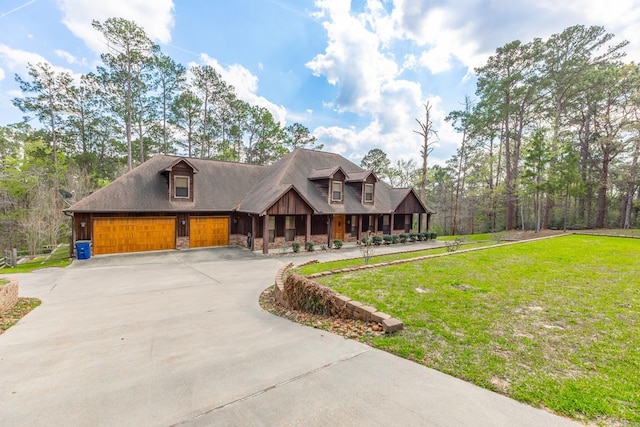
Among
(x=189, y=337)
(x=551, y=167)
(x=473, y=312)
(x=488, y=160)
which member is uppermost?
(x=488, y=160)

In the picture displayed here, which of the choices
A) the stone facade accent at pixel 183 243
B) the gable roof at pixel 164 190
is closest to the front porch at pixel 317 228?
the gable roof at pixel 164 190

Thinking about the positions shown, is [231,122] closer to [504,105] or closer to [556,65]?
[504,105]

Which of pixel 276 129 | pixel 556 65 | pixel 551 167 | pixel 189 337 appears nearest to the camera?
pixel 189 337

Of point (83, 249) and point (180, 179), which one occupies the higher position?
point (180, 179)

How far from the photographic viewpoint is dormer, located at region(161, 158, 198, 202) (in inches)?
632

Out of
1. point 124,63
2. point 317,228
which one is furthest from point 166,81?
point 317,228

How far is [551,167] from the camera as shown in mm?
21500

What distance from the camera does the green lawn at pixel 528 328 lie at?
3111mm

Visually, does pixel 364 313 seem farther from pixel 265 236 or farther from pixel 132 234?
pixel 132 234

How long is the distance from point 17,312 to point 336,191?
1588 centimetres

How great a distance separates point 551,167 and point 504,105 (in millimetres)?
7688

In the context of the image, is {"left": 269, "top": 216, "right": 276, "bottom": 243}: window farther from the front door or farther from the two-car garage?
the front door

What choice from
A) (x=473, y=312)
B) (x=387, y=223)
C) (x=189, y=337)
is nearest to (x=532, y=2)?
(x=473, y=312)

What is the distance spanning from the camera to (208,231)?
56.1 feet
